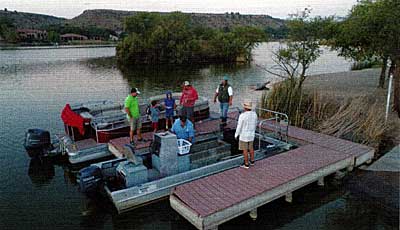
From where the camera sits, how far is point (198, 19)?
448ft

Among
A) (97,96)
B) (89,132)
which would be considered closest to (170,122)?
(89,132)

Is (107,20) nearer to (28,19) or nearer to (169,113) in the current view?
(28,19)

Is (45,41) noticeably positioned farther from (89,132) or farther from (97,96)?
(89,132)

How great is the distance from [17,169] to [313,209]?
7947mm

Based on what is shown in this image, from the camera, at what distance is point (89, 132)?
33.9ft

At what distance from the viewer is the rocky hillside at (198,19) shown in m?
128

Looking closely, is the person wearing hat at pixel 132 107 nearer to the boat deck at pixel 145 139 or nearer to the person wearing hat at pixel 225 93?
the boat deck at pixel 145 139

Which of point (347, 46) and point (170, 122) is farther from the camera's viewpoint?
point (347, 46)

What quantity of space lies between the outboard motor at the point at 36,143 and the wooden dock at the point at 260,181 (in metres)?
5.02

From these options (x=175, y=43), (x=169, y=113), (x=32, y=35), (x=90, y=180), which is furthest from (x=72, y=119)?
(x=32, y=35)

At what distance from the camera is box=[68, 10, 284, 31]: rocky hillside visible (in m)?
128

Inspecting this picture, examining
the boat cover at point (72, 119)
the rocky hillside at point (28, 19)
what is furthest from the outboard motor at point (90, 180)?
the rocky hillside at point (28, 19)

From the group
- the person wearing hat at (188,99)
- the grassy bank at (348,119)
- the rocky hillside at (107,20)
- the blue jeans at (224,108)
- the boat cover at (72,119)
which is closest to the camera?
the boat cover at (72,119)

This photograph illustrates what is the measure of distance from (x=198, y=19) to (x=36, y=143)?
134 m
